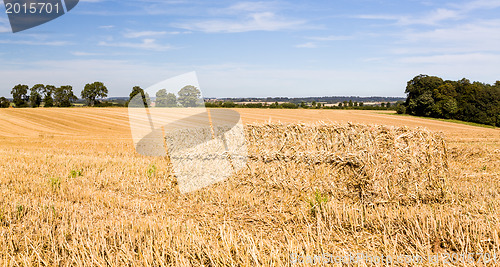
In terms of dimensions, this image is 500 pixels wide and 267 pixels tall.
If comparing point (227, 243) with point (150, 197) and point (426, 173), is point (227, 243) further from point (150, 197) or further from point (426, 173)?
point (426, 173)

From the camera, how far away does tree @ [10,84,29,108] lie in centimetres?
7038

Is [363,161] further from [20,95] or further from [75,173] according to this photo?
[20,95]

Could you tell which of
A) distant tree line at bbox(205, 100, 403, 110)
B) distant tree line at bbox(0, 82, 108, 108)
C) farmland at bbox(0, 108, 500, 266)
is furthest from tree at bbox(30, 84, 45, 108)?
farmland at bbox(0, 108, 500, 266)

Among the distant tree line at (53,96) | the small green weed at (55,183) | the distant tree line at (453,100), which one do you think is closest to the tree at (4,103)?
the distant tree line at (53,96)

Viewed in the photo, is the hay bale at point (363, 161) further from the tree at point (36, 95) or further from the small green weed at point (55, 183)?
the tree at point (36, 95)

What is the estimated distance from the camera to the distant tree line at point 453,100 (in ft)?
183

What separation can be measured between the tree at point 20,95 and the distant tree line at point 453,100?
79.0m

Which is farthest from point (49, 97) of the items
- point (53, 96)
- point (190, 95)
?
point (190, 95)

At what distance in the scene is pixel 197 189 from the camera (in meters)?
7.61

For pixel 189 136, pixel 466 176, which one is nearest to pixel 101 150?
pixel 189 136

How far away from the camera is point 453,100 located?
59438 millimetres

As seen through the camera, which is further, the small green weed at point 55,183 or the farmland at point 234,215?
the small green weed at point 55,183

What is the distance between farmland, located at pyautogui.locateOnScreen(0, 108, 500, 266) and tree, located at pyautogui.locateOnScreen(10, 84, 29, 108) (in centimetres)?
7297

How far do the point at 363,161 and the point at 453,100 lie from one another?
62.6 metres
